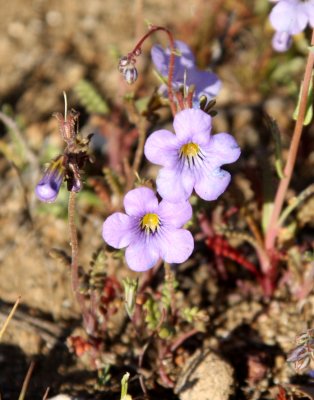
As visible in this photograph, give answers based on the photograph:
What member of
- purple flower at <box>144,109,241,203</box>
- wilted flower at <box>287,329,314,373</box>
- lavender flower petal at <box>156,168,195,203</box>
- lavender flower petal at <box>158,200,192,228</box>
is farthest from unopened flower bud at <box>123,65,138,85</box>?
wilted flower at <box>287,329,314,373</box>

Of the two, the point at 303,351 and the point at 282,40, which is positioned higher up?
the point at 282,40

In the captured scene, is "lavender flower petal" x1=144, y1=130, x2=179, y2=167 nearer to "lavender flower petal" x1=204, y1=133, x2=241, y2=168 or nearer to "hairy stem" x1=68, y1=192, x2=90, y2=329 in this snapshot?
"lavender flower petal" x1=204, y1=133, x2=241, y2=168

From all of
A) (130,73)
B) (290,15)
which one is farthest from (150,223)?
(290,15)

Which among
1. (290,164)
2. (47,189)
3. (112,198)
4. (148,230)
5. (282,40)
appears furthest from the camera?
(112,198)

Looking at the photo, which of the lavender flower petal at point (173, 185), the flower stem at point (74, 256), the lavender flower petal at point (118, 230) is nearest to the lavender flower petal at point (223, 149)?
the lavender flower petal at point (173, 185)

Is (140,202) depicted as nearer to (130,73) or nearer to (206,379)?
(130,73)

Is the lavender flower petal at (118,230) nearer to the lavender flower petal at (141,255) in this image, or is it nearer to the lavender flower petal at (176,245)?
the lavender flower petal at (141,255)
